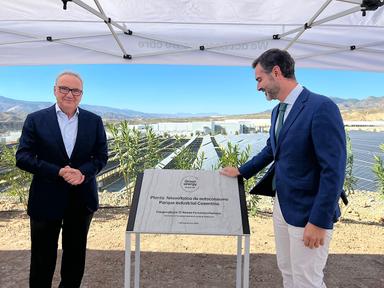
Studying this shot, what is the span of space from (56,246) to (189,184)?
0.96 meters

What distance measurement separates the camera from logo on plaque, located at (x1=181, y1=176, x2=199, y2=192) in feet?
7.21

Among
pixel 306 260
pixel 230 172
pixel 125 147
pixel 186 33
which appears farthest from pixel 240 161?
pixel 306 260

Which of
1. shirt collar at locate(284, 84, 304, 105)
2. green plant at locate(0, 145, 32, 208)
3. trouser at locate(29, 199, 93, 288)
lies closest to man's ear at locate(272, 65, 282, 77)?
shirt collar at locate(284, 84, 304, 105)

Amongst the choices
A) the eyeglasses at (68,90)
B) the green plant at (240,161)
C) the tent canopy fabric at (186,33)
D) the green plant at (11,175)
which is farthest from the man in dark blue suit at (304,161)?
the green plant at (11,175)

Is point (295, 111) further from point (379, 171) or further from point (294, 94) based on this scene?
point (379, 171)

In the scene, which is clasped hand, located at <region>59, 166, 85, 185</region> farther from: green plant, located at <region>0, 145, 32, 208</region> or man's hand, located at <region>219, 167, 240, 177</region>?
green plant, located at <region>0, 145, 32, 208</region>

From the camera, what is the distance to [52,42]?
151 inches

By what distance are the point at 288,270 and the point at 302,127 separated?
34.2 inches

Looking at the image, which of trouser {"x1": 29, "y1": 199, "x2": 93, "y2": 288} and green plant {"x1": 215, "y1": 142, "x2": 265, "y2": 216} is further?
green plant {"x1": 215, "y1": 142, "x2": 265, "y2": 216}

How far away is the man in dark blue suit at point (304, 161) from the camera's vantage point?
156 centimetres

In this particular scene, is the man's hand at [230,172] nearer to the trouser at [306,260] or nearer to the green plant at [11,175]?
the trouser at [306,260]

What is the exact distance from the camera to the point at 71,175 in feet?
6.98

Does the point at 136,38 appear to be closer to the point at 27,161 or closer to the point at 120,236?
the point at 27,161

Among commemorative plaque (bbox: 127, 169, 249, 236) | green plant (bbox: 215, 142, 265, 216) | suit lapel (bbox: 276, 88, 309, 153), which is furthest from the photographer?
green plant (bbox: 215, 142, 265, 216)
